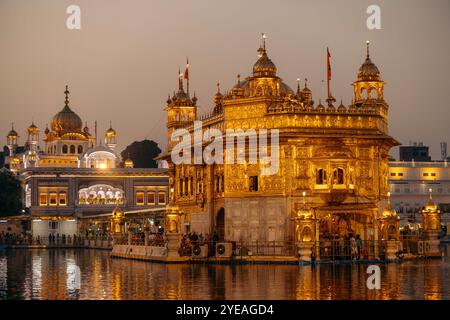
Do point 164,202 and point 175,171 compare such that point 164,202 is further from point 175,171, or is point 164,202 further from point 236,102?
point 236,102

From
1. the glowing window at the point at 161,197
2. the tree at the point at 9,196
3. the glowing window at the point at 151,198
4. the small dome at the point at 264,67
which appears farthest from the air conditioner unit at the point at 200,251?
the glowing window at the point at 161,197

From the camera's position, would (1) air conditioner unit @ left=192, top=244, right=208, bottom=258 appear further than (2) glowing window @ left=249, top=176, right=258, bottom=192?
No

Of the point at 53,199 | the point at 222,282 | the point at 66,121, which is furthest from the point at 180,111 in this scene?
the point at 66,121

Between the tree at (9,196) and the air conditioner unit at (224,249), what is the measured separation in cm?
5930

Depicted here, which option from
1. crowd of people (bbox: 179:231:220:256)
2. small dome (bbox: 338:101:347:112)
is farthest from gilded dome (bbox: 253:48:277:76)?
crowd of people (bbox: 179:231:220:256)

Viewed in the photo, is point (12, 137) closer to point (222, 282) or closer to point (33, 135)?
point (33, 135)

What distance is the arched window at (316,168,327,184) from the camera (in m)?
45.2

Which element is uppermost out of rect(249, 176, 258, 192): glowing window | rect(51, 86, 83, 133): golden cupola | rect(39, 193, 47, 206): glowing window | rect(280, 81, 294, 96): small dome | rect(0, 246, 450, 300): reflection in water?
rect(51, 86, 83, 133): golden cupola

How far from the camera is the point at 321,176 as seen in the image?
4531 cm

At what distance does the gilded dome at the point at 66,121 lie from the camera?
118312mm

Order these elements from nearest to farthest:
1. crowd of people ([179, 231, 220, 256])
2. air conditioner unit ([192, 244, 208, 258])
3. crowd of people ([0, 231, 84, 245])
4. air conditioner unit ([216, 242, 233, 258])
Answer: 1. air conditioner unit ([216, 242, 233, 258])
2. air conditioner unit ([192, 244, 208, 258])
3. crowd of people ([179, 231, 220, 256])
4. crowd of people ([0, 231, 84, 245])

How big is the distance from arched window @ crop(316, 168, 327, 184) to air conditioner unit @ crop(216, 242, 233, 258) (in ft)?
17.0

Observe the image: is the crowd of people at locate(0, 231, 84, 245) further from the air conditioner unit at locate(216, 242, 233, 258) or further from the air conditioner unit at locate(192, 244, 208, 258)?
the air conditioner unit at locate(216, 242, 233, 258)
